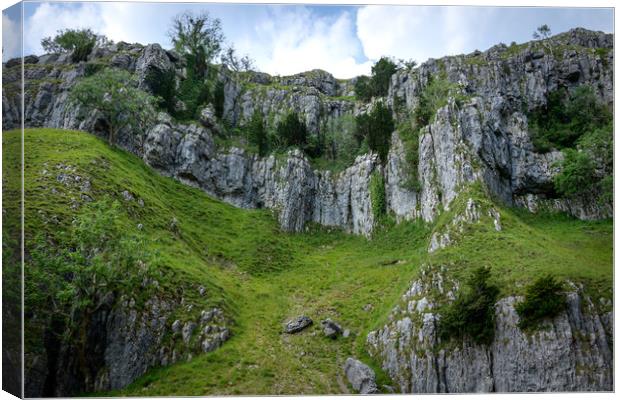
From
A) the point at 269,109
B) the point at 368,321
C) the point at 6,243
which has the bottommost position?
the point at 368,321

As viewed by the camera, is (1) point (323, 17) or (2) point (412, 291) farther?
(2) point (412, 291)

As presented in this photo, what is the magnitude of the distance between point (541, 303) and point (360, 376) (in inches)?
260

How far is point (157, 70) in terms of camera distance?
1704 inches

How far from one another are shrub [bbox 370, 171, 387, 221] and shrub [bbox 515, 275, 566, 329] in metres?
19.1

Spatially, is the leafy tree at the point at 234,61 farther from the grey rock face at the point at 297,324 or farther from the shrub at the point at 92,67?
the grey rock face at the point at 297,324

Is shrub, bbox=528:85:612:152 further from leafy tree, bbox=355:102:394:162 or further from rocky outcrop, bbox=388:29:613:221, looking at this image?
leafy tree, bbox=355:102:394:162

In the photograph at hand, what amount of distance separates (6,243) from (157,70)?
34.3 metres

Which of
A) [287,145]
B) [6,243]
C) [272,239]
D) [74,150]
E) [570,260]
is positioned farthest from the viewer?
[287,145]

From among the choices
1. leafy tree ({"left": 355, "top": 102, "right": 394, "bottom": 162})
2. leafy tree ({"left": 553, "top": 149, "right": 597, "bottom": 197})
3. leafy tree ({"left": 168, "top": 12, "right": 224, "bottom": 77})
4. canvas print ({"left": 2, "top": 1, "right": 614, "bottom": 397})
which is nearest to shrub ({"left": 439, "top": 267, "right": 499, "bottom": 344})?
canvas print ({"left": 2, "top": 1, "right": 614, "bottom": 397})

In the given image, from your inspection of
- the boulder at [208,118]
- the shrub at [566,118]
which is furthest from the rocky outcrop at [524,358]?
the boulder at [208,118]

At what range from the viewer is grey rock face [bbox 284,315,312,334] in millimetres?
19875

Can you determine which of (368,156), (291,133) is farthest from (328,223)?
(291,133)

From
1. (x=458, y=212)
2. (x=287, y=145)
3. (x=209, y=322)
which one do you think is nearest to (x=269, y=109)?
(x=287, y=145)

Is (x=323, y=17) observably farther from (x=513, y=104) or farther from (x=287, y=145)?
(x=287, y=145)
